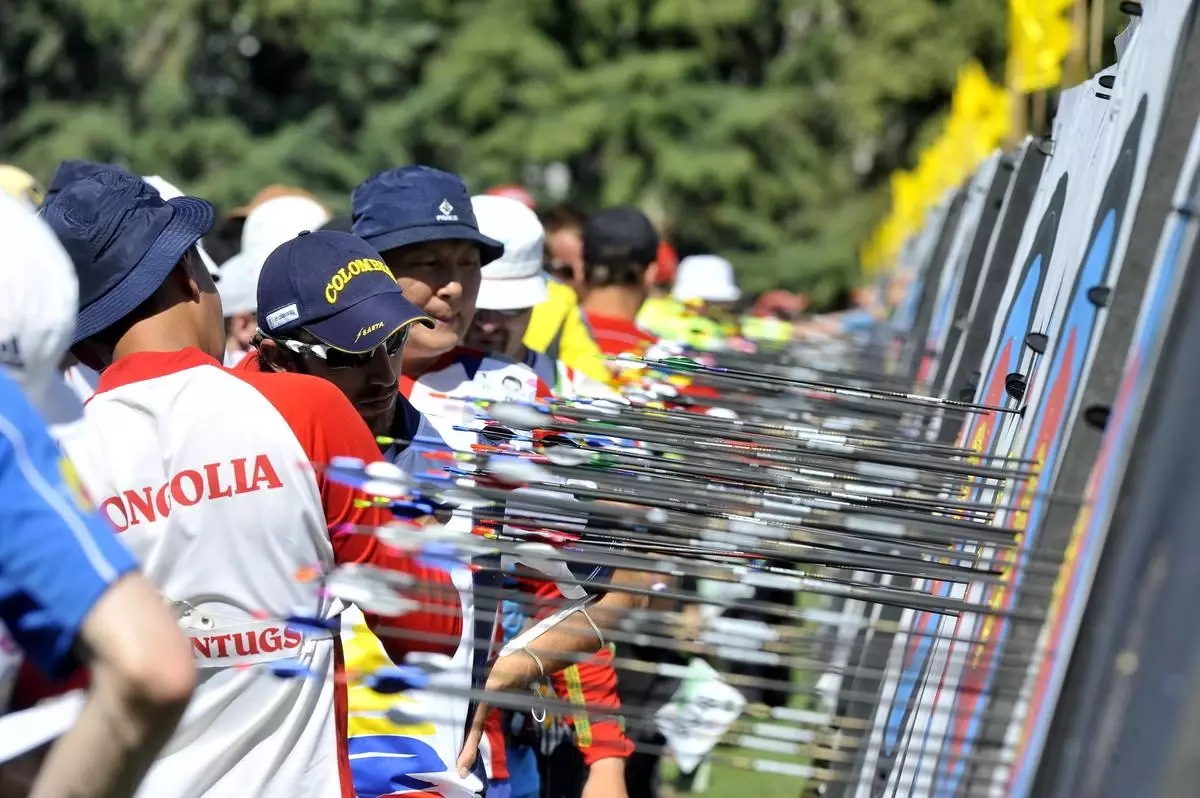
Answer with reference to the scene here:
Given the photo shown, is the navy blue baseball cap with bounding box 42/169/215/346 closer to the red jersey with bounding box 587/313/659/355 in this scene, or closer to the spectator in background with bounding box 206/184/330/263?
the spectator in background with bounding box 206/184/330/263

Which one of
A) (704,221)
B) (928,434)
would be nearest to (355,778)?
(928,434)

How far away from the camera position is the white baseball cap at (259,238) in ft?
16.6

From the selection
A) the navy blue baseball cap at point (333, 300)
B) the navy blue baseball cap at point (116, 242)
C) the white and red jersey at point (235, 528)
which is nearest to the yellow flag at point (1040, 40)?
the navy blue baseball cap at point (333, 300)

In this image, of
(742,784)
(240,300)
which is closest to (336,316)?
(240,300)

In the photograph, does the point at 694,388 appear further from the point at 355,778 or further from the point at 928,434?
the point at 355,778

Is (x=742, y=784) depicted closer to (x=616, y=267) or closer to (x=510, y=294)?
(x=616, y=267)

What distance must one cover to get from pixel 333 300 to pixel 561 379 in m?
1.84

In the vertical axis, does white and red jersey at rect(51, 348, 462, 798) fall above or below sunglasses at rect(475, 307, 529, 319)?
below

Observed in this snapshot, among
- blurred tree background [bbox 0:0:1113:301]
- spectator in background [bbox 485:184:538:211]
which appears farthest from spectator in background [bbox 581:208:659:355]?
blurred tree background [bbox 0:0:1113:301]

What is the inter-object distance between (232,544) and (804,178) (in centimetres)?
2432

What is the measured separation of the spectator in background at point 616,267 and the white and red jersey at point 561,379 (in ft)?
4.64

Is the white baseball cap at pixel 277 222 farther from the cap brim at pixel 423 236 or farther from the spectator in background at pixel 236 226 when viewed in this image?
the cap brim at pixel 423 236

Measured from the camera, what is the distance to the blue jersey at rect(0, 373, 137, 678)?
1667 millimetres

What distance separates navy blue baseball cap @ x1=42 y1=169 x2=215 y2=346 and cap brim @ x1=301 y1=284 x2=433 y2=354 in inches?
11.6
